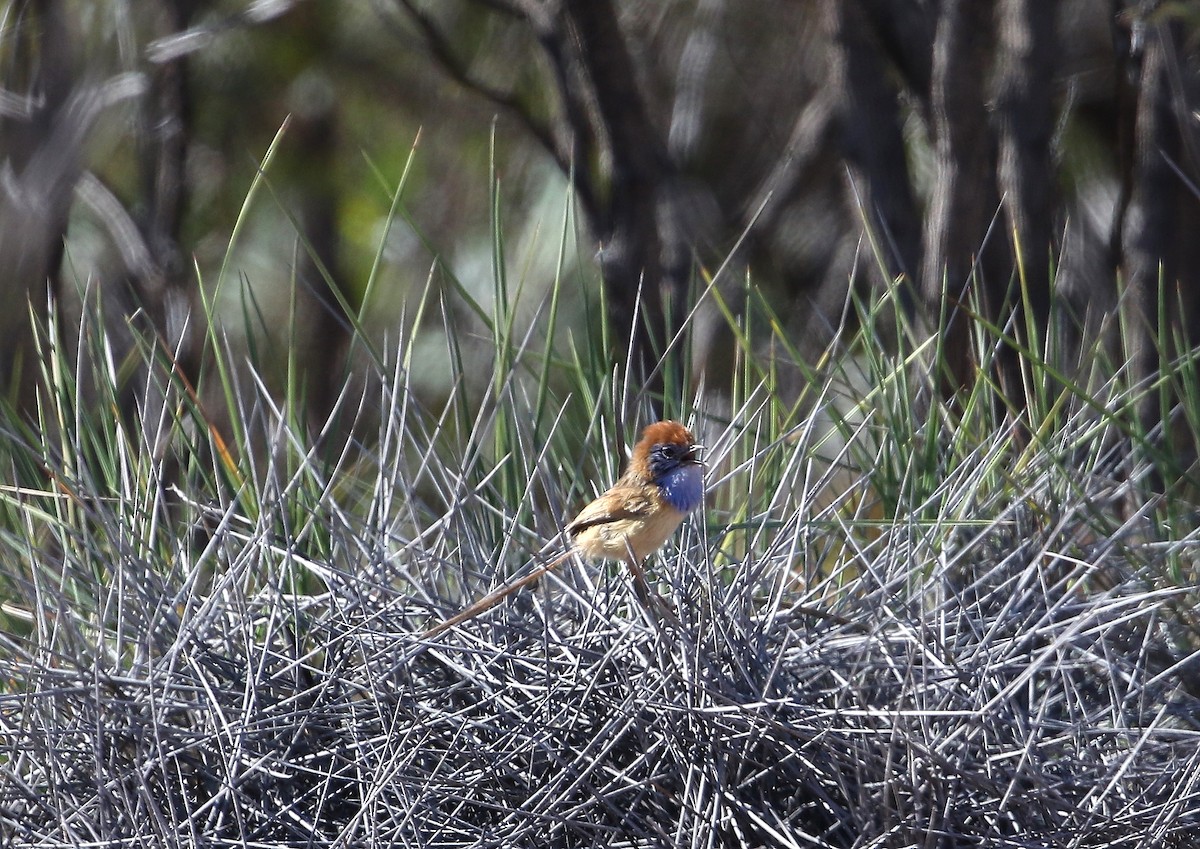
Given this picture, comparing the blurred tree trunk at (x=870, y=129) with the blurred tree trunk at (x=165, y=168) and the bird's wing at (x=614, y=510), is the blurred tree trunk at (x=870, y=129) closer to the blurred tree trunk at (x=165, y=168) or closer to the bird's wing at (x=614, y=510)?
the bird's wing at (x=614, y=510)

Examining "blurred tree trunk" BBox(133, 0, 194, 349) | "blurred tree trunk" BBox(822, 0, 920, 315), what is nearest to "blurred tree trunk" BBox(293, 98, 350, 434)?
"blurred tree trunk" BBox(133, 0, 194, 349)

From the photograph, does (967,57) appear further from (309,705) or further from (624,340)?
(309,705)

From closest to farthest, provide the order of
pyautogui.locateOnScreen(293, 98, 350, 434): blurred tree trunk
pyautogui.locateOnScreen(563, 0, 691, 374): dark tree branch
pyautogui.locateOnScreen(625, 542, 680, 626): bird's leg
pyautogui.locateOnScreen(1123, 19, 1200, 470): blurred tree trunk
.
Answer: pyautogui.locateOnScreen(625, 542, 680, 626): bird's leg < pyautogui.locateOnScreen(1123, 19, 1200, 470): blurred tree trunk < pyautogui.locateOnScreen(563, 0, 691, 374): dark tree branch < pyautogui.locateOnScreen(293, 98, 350, 434): blurred tree trunk

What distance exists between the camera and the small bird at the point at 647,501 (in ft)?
8.39

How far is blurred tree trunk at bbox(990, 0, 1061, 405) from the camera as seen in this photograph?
399cm

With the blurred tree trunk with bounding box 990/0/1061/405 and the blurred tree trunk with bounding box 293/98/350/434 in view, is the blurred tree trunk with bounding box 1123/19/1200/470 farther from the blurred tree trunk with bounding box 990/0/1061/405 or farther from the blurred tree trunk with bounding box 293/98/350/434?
the blurred tree trunk with bounding box 293/98/350/434

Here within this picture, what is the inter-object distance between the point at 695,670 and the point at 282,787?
2.21ft

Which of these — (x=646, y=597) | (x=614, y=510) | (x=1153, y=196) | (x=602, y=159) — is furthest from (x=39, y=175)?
(x=1153, y=196)

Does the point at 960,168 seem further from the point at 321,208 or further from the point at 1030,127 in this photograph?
the point at 321,208

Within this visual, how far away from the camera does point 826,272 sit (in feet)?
23.7

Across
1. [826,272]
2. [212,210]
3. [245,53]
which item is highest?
[245,53]

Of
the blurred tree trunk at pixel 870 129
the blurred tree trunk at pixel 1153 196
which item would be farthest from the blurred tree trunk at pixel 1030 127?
the blurred tree trunk at pixel 870 129

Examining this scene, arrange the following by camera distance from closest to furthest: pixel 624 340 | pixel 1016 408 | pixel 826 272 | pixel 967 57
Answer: pixel 1016 408 < pixel 967 57 < pixel 624 340 < pixel 826 272

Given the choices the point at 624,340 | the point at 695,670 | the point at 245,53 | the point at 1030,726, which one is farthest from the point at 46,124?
the point at 1030,726
